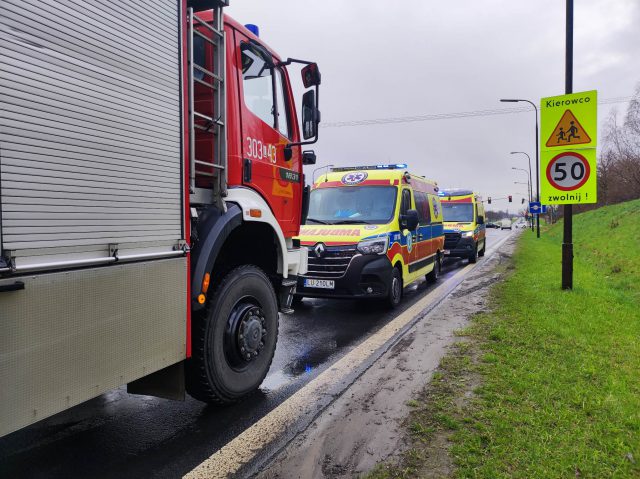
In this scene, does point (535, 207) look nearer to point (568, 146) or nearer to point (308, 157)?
point (568, 146)

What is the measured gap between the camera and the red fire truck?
6.51ft

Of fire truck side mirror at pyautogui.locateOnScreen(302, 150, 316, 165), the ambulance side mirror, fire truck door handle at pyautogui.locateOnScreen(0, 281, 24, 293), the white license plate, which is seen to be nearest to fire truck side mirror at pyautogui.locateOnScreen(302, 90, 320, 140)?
fire truck side mirror at pyautogui.locateOnScreen(302, 150, 316, 165)

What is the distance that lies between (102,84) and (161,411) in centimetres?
246

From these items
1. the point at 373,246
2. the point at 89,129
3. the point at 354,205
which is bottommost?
the point at 373,246

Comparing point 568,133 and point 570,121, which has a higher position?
point 570,121

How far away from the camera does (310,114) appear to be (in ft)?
15.2

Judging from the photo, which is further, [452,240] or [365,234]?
[452,240]

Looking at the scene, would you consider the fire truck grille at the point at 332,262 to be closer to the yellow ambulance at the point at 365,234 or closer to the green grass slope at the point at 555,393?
the yellow ambulance at the point at 365,234

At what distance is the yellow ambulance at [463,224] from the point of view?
14.9 meters

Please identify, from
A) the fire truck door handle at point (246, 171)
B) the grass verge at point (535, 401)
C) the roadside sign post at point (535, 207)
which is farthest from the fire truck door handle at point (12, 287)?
the roadside sign post at point (535, 207)

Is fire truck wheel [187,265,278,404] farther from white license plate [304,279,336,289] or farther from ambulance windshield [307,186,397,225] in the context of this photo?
ambulance windshield [307,186,397,225]

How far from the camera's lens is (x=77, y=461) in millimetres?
2842

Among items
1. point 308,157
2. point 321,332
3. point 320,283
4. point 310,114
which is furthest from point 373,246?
point 310,114

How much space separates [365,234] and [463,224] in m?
9.32
